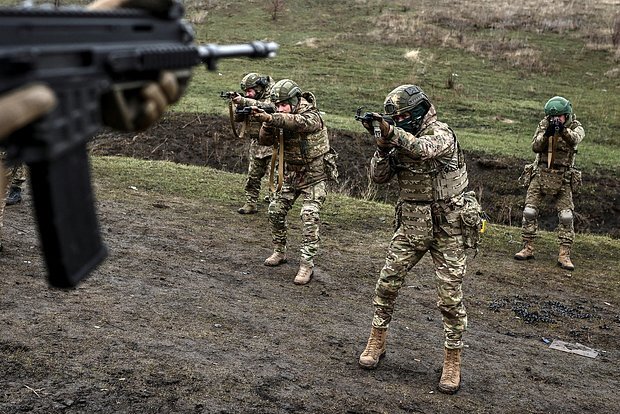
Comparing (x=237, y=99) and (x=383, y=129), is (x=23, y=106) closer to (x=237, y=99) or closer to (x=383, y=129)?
(x=383, y=129)

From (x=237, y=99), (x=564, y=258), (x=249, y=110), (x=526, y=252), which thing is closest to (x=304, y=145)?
(x=249, y=110)

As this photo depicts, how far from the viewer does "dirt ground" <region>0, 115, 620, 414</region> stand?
570 centimetres

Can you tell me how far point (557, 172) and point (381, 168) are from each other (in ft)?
15.9

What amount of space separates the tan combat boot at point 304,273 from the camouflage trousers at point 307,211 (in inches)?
1.9

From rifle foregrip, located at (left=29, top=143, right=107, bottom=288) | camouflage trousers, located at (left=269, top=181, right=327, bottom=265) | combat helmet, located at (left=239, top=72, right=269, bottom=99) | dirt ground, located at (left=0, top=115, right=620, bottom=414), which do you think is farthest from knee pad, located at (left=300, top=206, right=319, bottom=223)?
rifle foregrip, located at (left=29, top=143, right=107, bottom=288)

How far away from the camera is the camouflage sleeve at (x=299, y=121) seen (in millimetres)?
8398

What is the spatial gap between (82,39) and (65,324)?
432 cm

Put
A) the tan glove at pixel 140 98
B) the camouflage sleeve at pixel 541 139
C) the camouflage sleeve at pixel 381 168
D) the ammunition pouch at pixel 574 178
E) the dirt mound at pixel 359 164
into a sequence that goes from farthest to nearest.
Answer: the dirt mound at pixel 359 164 < the ammunition pouch at pixel 574 178 < the camouflage sleeve at pixel 541 139 < the camouflage sleeve at pixel 381 168 < the tan glove at pixel 140 98

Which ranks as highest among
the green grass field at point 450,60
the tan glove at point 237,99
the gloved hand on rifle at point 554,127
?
the tan glove at point 237,99

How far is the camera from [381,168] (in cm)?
645

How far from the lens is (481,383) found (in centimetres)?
651

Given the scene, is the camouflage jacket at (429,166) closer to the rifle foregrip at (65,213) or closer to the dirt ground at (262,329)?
the dirt ground at (262,329)

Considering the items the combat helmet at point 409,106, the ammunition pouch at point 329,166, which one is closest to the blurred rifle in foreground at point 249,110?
the ammunition pouch at point 329,166

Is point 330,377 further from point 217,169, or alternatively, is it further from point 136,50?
point 217,169
